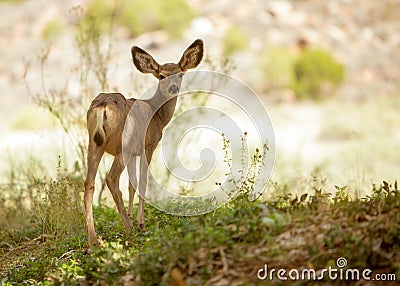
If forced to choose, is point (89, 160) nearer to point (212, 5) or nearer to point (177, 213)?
point (177, 213)

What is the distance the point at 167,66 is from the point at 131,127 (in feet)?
4.84

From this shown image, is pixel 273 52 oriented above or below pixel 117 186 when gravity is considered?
above

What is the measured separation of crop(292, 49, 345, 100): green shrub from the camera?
3375cm

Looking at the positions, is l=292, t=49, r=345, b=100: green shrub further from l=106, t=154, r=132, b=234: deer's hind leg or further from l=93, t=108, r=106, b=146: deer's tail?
l=93, t=108, r=106, b=146: deer's tail

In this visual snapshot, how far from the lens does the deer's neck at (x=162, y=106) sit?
9.66m

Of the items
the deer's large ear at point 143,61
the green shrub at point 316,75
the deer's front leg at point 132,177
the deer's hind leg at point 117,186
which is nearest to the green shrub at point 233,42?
the green shrub at point 316,75

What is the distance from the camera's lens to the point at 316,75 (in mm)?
34625

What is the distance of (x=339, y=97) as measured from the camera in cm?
3372

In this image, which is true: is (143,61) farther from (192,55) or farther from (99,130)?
(99,130)

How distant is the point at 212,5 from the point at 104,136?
112 ft

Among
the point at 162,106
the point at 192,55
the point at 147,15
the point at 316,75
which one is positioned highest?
the point at 147,15

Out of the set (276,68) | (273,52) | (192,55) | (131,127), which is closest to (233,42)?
(273,52)

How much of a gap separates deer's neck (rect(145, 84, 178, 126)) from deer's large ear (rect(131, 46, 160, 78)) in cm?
32

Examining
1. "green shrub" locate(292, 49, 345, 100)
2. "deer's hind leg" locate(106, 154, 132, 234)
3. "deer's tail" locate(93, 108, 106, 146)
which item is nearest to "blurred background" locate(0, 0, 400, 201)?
"green shrub" locate(292, 49, 345, 100)
